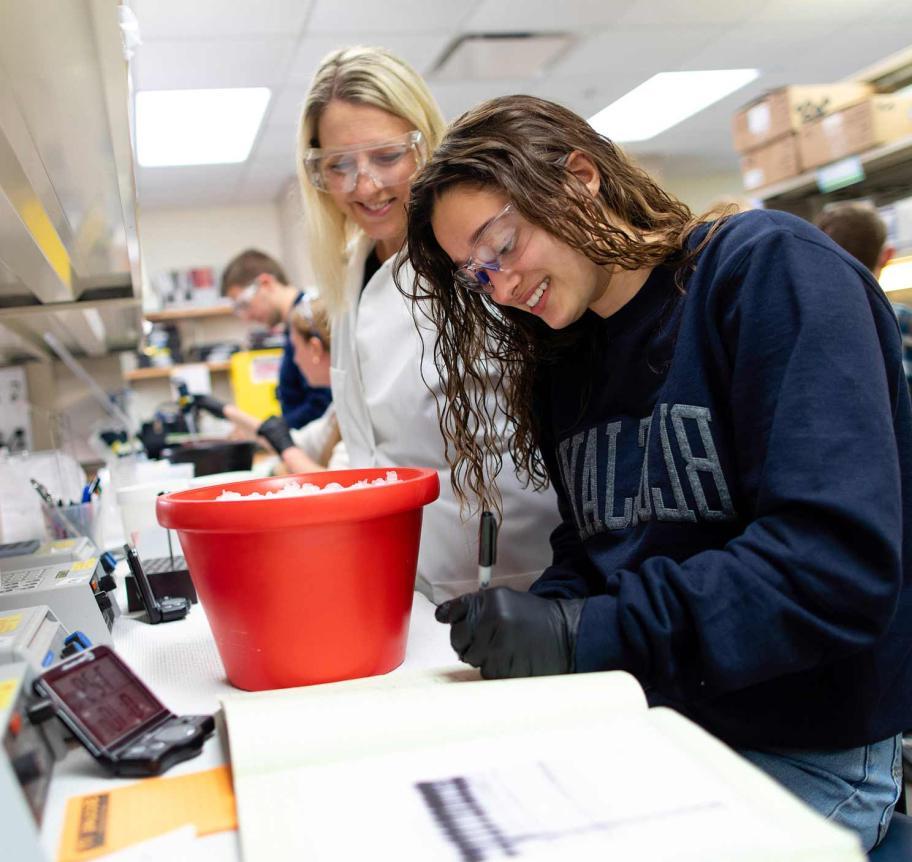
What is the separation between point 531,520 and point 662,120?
5.71 meters

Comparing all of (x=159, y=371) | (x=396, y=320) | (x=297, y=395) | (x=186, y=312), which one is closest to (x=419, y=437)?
(x=396, y=320)

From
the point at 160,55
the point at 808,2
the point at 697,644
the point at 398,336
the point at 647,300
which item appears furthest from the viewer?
the point at 808,2

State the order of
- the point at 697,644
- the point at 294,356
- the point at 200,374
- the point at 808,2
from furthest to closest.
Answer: the point at 200,374 → the point at 808,2 → the point at 294,356 → the point at 697,644

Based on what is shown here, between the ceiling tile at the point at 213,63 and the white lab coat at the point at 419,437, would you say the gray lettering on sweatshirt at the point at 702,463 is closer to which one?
the white lab coat at the point at 419,437

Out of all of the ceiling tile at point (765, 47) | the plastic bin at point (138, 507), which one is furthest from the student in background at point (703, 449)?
the ceiling tile at point (765, 47)

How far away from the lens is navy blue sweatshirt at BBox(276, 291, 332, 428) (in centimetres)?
327

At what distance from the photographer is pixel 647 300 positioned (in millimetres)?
1025

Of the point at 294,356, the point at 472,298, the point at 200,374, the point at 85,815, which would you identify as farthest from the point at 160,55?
the point at 85,815

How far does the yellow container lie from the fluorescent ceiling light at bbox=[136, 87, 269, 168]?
4.55ft

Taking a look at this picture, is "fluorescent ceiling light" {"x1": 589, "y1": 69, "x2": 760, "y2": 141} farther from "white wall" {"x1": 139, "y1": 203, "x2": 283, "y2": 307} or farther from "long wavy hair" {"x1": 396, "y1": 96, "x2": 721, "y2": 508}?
"long wavy hair" {"x1": 396, "y1": 96, "x2": 721, "y2": 508}

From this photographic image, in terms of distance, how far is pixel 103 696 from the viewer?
30.6 inches

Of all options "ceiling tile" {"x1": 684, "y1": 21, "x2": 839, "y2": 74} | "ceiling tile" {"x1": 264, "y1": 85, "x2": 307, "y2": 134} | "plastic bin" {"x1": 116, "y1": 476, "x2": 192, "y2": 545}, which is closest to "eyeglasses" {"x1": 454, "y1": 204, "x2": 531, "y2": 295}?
"plastic bin" {"x1": 116, "y1": 476, "x2": 192, "y2": 545}

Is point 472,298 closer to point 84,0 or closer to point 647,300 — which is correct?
point 647,300

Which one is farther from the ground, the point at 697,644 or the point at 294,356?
the point at 294,356
